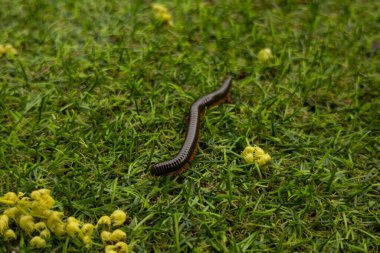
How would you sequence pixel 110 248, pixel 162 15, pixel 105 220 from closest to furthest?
1. pixel 110 248
2. pixel 105 220
3. pixel 162 15

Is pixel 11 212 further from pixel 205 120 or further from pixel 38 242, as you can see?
pixel 205 120

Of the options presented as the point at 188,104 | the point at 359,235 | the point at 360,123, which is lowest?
the point at 359,235

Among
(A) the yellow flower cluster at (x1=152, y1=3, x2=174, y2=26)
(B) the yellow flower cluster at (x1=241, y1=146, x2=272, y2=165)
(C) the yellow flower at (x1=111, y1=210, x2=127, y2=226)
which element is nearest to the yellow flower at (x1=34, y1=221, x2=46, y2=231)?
(C) the yellow flower at (x1=111, y1=210, x2=127, y2=226)

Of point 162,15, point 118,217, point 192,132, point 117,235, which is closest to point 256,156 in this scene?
point 192,132

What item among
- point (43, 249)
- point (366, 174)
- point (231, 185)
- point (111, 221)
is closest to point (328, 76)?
point (366, 174)

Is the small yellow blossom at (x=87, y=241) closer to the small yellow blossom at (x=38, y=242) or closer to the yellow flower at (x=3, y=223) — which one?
the small yellow blossom at (x=38, y=242)

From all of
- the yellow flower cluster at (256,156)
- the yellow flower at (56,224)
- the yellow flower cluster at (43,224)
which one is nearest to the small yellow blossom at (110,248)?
the yellow flower cluster at (43,224)

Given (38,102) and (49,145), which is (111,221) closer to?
(49,145)
